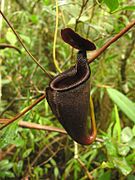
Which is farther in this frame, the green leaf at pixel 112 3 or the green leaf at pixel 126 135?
the green leaf at pixel 126 135

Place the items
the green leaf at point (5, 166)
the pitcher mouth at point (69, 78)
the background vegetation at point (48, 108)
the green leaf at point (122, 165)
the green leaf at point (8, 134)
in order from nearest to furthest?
the pitcher mouth at point (69, 78) → the green leaf at point (8, 134) → the green leaf at point (122, 165) → the background vegetation at point (48, 108) → the green leaf at point (5, 166)

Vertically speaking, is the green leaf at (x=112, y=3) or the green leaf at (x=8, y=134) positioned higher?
the green leaf at (x=112, y=3)

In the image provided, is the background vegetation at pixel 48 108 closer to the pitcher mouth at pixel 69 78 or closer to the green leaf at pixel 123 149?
the green leaf at pixel 123 149

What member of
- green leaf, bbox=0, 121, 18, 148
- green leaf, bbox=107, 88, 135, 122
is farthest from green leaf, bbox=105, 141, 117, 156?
green leaf, bbox=0, 121, 18, 148

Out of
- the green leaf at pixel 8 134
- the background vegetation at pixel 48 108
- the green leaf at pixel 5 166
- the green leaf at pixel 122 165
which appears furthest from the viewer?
the green leaf at pixel 5 166

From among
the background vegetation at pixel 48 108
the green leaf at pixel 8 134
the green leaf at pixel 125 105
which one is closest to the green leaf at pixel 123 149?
the background vegetation at pixel 48 108

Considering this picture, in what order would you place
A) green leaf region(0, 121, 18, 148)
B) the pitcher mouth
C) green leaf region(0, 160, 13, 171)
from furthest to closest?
green leaf region(0, 160, 13, 171) < green leaf region(0, 121, 18, 148) < the pitcher mouth

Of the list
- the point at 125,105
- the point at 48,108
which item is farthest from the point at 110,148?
the point at 48,108

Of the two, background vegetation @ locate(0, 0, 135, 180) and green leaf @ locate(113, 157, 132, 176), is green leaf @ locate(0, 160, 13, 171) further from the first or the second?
green leaf @ locate(113, 157, 132, 176)
